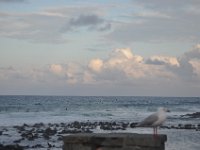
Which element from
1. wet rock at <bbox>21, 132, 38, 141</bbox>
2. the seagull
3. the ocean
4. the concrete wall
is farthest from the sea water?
the concrete wall

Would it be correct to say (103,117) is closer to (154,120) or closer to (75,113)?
(75,113)

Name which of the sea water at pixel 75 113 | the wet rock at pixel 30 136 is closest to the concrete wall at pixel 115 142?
the wet rock at pixel 30 136

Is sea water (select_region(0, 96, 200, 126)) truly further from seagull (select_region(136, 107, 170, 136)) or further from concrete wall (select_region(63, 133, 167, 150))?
concrete wall (select_region(63, 133, 167, 150))

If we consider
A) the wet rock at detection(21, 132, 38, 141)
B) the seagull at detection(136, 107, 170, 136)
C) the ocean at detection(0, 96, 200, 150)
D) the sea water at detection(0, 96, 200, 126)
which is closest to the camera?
the seagull at detection(136, 107, 170, 136)

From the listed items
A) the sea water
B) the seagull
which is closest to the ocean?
the sea water

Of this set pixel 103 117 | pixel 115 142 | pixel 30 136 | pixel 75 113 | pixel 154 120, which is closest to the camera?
pixel 115 142

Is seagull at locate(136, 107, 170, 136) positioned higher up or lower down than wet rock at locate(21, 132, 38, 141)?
higher up

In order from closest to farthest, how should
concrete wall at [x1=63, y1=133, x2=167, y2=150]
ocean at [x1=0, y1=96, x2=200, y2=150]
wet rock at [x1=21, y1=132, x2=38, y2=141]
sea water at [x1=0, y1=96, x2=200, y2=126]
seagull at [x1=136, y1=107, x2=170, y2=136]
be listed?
concrete wall at [x1=63, y1=133, x2=167, y2=150], seagull at [x1=136, y1=107, x2=170, y2=136], ocean at [x1=0, y1=96, x2=200, y2=150], wet rock at [x1=21, y1=132, x2=38, y2=141], sea water at [x1=0, y1=96, x2=200, y2=126]

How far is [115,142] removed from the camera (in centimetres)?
855

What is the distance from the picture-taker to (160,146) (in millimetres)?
8336

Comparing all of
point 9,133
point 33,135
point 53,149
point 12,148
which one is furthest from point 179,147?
point 9,133

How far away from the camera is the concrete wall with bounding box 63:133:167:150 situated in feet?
27.3

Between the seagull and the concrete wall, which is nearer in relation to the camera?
the concrete wall

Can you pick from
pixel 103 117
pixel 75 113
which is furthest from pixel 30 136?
pixel 75 113
